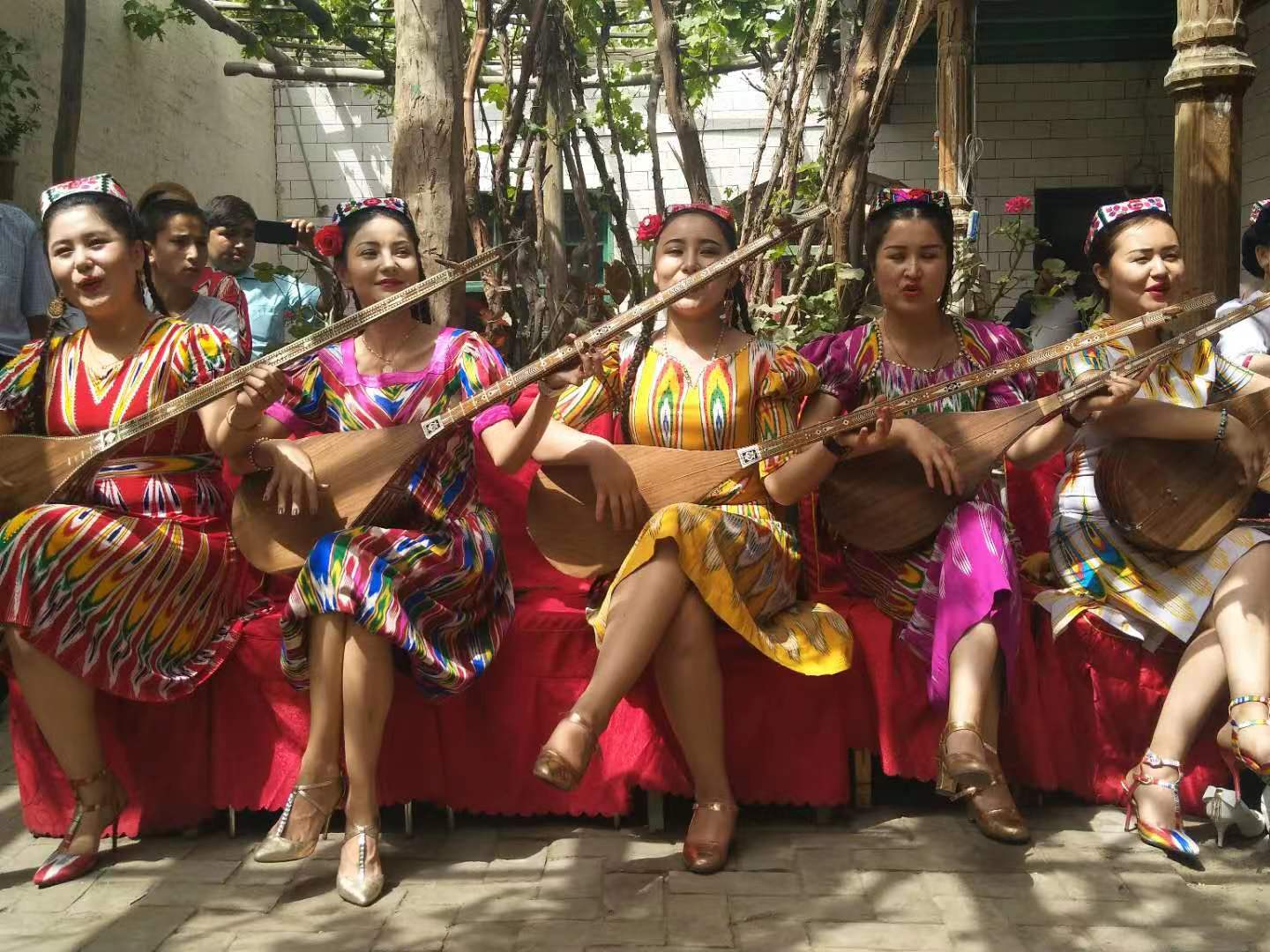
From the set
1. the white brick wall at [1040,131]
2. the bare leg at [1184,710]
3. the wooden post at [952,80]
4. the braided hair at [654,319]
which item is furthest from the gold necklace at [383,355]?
the white brick wall at [1040,131]

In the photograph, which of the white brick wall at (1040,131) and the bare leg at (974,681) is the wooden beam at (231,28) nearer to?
the white brick wall at (1040,131)

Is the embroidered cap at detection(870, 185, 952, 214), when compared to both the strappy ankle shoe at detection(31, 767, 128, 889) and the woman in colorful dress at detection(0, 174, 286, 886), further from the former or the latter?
the strappy ankle shoe at detection(31, 767, 128, 889)

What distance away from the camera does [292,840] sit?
260cm

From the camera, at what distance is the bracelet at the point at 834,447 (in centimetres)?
284

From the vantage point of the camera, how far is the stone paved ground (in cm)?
236

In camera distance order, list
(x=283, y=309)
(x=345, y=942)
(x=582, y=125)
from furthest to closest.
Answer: (x=582, y=125) < (x=283, y=309) < (x=345, y=942)

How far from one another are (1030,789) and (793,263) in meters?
2.44

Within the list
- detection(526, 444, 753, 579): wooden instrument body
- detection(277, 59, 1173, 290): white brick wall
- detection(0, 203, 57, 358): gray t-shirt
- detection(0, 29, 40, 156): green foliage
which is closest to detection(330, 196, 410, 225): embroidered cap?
detection(526, 444, 753, 579): wooden instrument body

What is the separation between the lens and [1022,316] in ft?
17.7

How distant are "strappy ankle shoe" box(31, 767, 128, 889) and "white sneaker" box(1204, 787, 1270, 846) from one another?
2.38m

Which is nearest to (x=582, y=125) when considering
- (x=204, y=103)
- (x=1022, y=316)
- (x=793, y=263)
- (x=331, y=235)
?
(x=793, y=263)

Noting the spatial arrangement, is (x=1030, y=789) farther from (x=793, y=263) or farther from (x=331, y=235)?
(x=793, y=263)

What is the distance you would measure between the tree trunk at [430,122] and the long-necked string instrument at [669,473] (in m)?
1.06

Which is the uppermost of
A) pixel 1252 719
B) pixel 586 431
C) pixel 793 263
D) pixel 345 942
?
pixel 793 263
